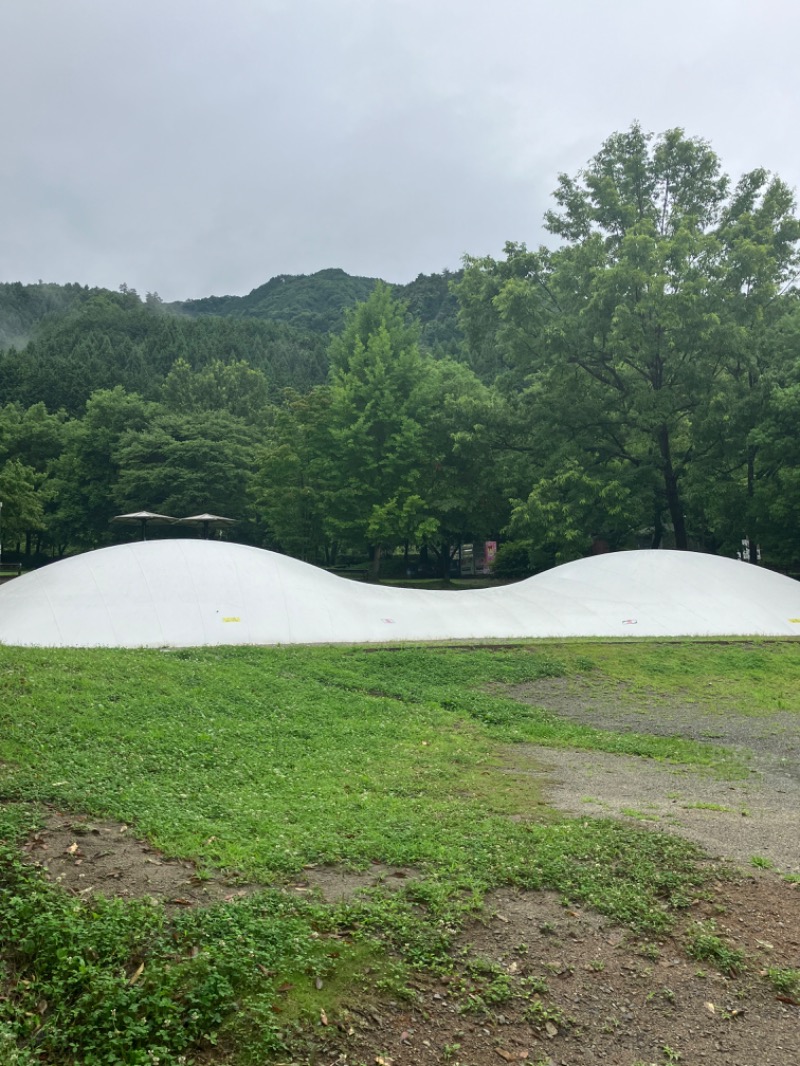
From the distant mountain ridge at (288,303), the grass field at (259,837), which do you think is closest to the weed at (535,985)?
the grass field at (259,837)

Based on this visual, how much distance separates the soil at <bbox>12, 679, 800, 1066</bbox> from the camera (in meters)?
3.52

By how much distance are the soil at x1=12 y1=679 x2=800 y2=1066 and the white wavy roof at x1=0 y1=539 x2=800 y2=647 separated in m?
10.1

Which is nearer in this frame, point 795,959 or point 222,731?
point 795,959

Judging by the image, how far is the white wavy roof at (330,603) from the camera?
15.1m

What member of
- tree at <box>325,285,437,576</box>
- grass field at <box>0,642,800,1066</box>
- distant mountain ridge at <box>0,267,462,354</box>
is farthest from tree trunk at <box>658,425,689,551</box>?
distant mountain ridge at <box>0,267,462,354</box>

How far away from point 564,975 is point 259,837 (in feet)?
6.82

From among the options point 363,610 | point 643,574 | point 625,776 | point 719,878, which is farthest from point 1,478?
point 719,878

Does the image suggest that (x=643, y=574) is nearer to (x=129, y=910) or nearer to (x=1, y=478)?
(x=129, y=910)

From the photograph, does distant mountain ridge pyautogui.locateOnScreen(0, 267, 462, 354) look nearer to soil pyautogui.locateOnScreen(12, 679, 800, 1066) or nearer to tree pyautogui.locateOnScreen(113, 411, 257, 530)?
tree pyautogui.locateOnScreen(113, 411, 257, 530)

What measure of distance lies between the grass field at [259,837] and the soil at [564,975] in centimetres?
14

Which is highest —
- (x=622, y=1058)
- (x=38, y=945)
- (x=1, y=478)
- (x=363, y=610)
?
(x=1, y=478)

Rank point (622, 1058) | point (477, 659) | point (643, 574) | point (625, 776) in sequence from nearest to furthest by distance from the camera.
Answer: point (622, 1058)
point (625, 776)
point (477, 659)
point (643, 574)

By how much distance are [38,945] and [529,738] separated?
6756mm

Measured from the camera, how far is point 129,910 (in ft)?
13.3
